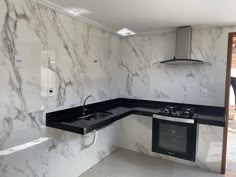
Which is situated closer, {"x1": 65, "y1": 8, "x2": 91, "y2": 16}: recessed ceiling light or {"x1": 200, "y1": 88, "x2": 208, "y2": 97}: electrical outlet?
{"x1": 65, "y1": 8, "x2": 91, "y2": 16}: recessed ceiling light

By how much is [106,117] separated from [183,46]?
1662 mm

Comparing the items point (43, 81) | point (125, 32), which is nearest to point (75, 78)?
point (43, 81)

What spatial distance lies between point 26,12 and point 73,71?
88 cm

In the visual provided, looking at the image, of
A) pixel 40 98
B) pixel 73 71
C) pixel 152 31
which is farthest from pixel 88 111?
pixel 152 31

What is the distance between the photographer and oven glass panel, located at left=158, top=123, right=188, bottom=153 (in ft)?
8.29

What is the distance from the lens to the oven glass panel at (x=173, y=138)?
253 cm

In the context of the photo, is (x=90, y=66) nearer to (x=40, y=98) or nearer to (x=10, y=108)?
(x=40, y=98)

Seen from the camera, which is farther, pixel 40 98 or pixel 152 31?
pixel 152 31

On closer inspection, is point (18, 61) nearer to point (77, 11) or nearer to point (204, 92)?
point (77, 11)

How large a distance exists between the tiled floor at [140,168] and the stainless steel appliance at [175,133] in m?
0.32

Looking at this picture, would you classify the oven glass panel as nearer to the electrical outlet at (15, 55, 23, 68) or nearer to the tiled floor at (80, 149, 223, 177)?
the tiled floor at (80, 149, 223, 177)

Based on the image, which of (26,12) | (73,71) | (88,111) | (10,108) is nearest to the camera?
(10,108)

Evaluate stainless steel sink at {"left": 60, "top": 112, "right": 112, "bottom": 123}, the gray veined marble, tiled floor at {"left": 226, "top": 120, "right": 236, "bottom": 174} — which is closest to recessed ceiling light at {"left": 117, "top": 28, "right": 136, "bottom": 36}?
the gray veined marble

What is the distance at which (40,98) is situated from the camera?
200 centimetres
